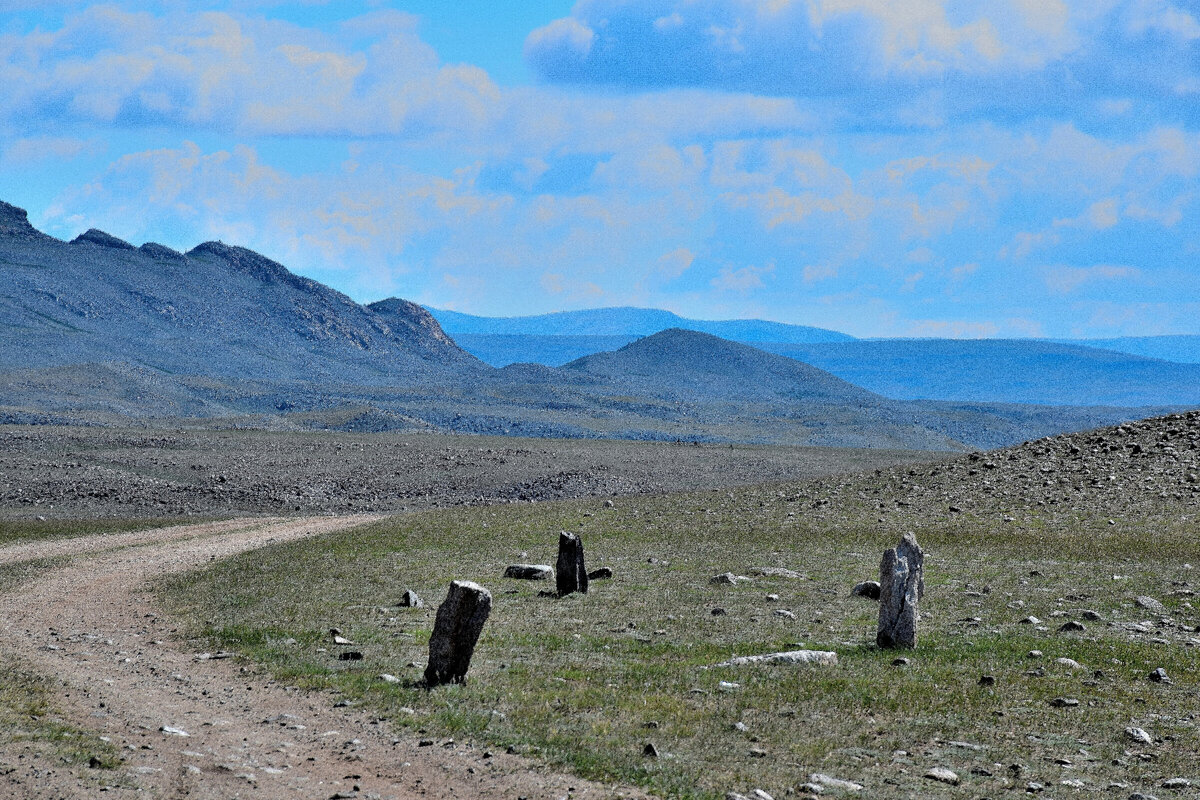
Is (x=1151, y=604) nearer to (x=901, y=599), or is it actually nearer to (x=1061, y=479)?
(x=901, y=599)

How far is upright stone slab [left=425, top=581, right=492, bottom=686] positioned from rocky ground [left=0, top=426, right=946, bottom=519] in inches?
1665

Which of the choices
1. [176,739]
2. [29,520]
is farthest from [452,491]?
[176,739]

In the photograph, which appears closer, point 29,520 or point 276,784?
point 276,784

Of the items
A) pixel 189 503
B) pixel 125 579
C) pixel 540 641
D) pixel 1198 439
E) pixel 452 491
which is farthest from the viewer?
pixel 452 491

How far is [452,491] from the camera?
66000 mm

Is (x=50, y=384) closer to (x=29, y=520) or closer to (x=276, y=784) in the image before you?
(x=29, y=520)

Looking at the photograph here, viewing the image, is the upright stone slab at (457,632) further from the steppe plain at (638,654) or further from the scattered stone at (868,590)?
the scattered stone at (868,590)

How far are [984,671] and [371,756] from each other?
368 inches

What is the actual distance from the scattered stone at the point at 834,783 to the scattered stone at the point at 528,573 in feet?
52.0

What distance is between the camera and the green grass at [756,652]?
13.0 m

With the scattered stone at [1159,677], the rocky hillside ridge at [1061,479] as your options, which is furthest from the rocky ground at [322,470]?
the scattered stone at [1159,677]

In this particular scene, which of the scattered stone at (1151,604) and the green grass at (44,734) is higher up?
the scattered stone at (1151,604)

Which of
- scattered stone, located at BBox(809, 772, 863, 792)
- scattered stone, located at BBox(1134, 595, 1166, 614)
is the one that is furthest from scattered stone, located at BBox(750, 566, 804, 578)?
scattered stone, located at BBox(809, 772, 863, 792)

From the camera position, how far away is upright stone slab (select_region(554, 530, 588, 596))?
969 inches
